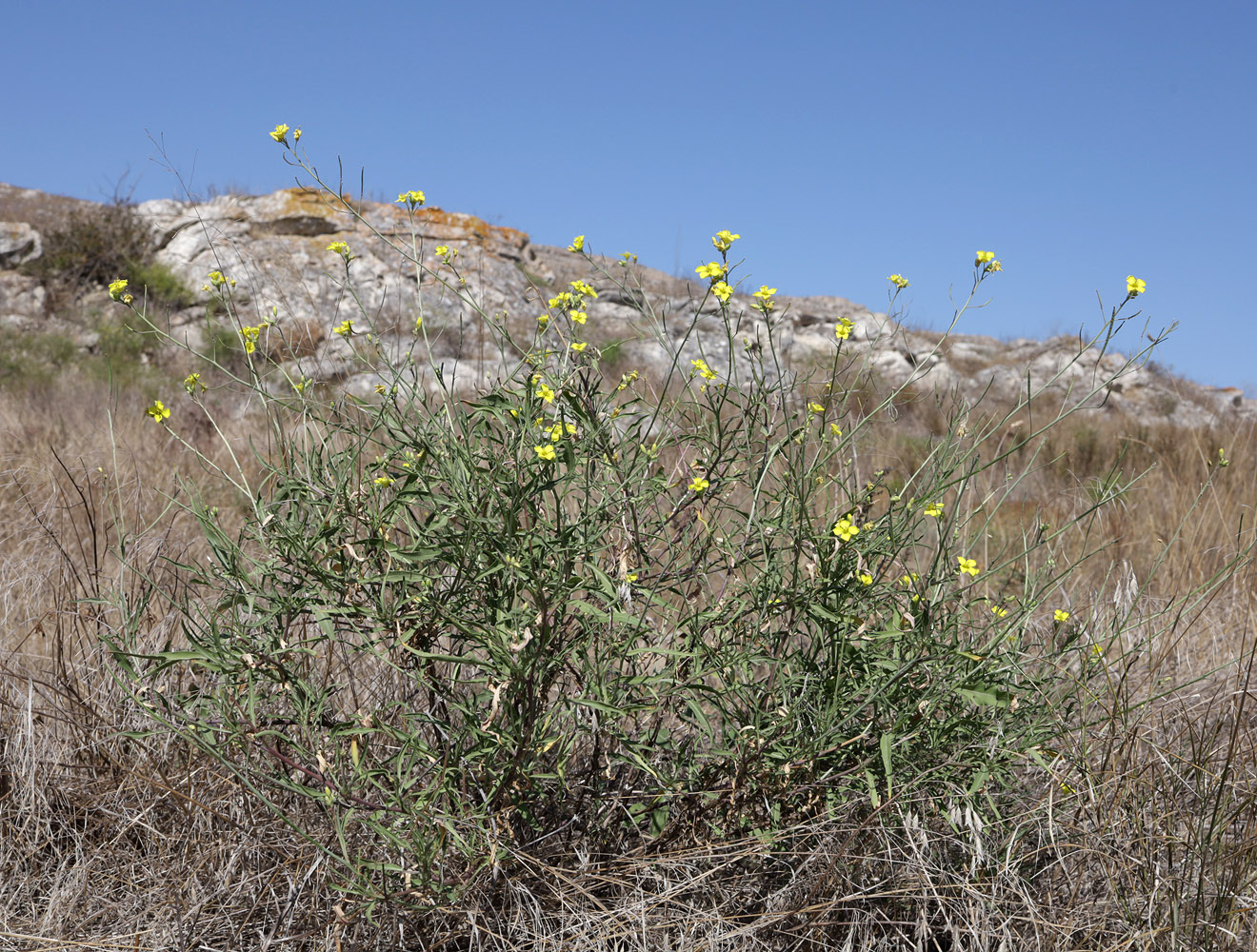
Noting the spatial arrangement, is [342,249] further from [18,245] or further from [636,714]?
[18,245]

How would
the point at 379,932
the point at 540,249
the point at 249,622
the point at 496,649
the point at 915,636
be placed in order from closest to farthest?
the point at 496,649 → the point at 915,636 → the point at 379,932 → the point at 249,622 → the point at 540,249

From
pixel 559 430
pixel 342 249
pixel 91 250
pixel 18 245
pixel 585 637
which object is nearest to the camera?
pixel 559 430

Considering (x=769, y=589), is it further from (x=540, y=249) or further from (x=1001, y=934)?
(x=540, y=249)

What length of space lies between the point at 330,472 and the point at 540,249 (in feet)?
61.7

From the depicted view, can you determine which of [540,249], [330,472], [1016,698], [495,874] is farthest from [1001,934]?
[540,249]

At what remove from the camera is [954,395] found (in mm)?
1586

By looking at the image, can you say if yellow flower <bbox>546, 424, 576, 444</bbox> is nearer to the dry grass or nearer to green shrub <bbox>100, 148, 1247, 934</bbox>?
green shrub <bbox>100, 148, 1247, 934</bbox>

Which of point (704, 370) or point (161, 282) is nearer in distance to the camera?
point (704, 370)

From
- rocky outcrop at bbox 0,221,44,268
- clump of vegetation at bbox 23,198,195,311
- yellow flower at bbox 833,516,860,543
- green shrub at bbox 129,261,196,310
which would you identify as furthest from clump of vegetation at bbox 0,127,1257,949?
rocky outcrop at bbox 0,221,44,268

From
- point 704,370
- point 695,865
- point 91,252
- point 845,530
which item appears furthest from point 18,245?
point 845,530

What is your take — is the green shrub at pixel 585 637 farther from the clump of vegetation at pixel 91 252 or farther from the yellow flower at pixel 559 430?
the clump of vegetation at pixel 91 252

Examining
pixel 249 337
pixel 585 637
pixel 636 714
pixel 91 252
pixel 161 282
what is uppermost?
pixel 91 252

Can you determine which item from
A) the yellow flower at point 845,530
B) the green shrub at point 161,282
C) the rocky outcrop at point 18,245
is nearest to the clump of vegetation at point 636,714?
the yellow flower at point 845,530

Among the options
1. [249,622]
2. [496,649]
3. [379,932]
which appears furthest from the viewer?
[249,622]
